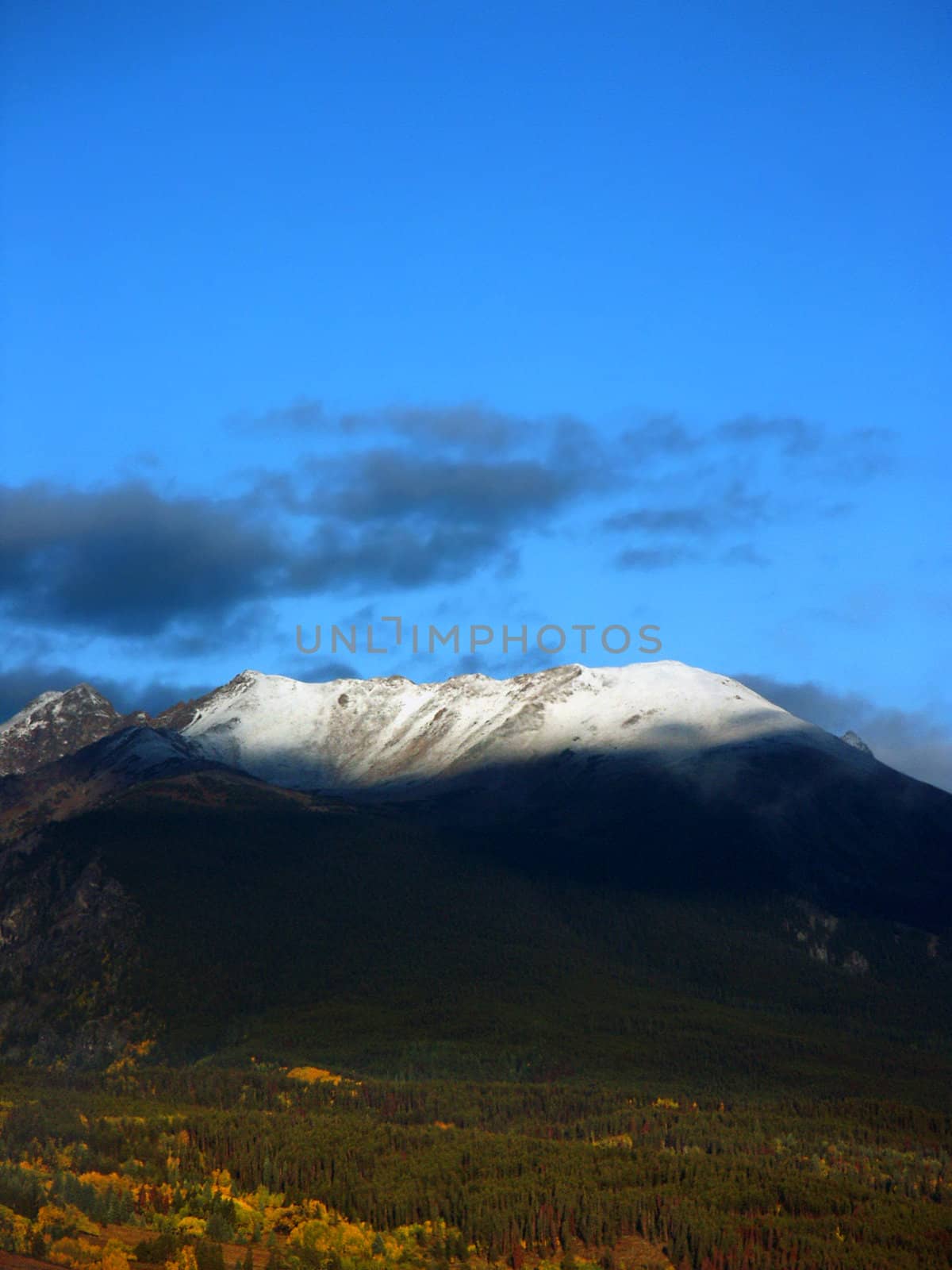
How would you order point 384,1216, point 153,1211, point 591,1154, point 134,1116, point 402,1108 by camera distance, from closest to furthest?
point 153,1211 → point 384,1216 → point 591,1154 → point 134,1116 → point 402,1108

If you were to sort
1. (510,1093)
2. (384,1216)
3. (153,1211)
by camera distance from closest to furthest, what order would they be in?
(153,1211) < (384,1216) < (510,1093)

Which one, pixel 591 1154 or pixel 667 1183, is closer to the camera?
pixel 667 1183

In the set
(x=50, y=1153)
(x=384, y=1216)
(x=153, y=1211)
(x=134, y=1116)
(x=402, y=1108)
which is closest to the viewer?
(x=153, y=1211)

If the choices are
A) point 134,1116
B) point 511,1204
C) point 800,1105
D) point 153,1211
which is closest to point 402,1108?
point 134,1116

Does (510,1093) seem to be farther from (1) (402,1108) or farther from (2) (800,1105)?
(2) (800,1105)

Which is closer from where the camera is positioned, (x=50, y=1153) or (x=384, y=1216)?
(x=384, y=1216)

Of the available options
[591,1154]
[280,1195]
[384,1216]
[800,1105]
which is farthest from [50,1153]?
[800,1105]

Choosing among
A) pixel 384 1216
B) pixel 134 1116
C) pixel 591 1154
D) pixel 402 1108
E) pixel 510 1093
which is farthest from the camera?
pixel 510 1093

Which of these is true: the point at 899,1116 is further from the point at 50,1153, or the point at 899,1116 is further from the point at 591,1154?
the point at 50,1153
